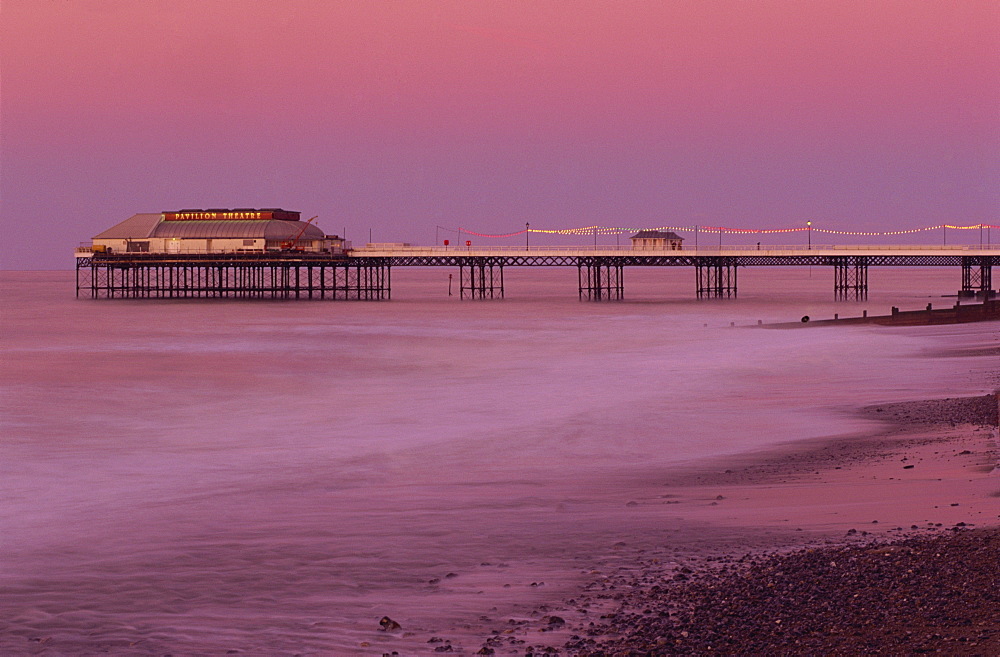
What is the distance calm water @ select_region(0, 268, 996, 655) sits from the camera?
1054 centimetres

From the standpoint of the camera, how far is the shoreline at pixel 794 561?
8383 mm

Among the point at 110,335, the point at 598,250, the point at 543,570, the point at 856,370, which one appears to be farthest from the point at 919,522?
the point at 598,250

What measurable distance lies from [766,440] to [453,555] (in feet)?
31.1

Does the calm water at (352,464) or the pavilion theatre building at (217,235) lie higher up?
the pavilion theatre building at (217,235)

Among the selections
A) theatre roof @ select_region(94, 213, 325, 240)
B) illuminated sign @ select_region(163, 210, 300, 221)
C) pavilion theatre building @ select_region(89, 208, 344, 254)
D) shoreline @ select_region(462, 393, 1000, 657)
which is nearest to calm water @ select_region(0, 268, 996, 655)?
shoreline @ select_region(462, 393, 1000, 657)

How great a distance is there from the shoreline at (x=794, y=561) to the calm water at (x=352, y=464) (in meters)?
0.80

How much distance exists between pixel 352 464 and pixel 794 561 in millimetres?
10185

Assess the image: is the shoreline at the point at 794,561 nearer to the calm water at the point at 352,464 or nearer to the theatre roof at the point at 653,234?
the calm water at the point at 352,464

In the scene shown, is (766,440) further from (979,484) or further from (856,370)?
(856,370)

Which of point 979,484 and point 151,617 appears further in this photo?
point 979,484

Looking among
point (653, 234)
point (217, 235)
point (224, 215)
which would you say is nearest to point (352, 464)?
point (217, 235)

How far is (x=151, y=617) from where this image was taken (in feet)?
33.6

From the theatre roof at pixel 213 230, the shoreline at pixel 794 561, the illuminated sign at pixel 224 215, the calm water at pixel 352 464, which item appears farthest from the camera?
the illuminated sign at pixel 224 215

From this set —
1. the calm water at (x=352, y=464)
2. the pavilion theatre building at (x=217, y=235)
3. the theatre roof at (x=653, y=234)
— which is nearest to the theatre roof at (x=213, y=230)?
the pavilion theatre building at (x=217, y=235)
